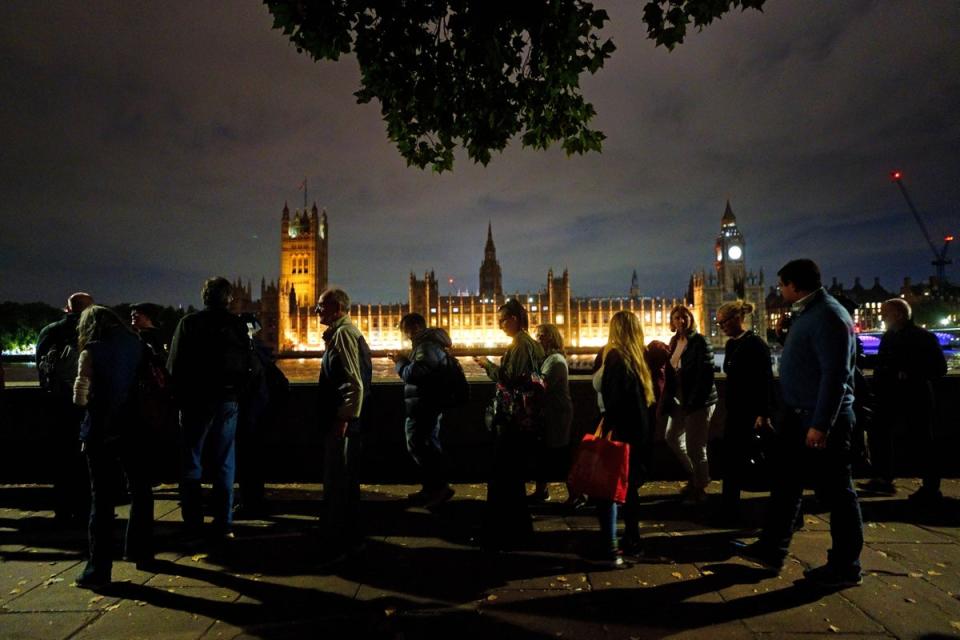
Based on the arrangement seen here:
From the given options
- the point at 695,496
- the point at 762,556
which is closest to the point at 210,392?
the point at 762,556

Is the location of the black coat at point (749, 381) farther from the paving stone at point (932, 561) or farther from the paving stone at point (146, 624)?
the paving stone at point (146, 624)

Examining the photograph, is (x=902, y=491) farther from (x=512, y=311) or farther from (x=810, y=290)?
(x=512, y=311)

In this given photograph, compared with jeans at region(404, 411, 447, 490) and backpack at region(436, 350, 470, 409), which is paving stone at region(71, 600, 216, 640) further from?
backpack at region(436, 350, 470, 409)

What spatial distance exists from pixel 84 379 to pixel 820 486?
4503 millimetres

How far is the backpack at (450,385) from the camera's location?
483cm

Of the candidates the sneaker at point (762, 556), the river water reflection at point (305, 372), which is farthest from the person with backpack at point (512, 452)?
the river water reflection at point (305, 372)

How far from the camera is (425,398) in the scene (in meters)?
4.84

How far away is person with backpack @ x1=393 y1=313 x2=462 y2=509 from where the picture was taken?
4762mm

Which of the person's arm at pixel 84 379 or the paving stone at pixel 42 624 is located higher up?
the person's arm at pixel 84 379

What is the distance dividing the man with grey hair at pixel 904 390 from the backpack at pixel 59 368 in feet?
22.7

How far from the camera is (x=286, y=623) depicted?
9.22ft

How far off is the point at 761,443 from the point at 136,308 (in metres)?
5.36

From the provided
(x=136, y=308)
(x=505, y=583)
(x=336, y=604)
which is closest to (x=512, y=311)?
(x=505, y=583)

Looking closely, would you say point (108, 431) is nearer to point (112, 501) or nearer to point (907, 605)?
point (112, 501)
